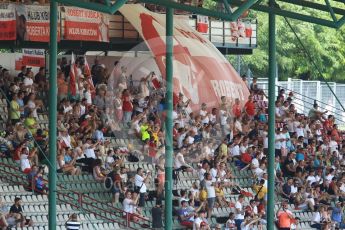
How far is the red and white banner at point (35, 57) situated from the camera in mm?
35094

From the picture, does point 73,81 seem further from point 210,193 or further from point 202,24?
point 202,24

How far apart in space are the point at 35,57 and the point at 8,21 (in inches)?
147

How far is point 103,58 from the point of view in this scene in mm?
36656

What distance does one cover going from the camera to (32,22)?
31.8m

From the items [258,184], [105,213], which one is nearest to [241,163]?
[258,184]

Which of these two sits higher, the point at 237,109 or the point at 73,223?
the point at 237,109

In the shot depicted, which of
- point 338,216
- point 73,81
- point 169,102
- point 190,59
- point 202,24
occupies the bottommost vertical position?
point 338,216

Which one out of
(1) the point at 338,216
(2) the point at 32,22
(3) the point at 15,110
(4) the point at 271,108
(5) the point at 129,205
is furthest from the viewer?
(1) the point at 338,216

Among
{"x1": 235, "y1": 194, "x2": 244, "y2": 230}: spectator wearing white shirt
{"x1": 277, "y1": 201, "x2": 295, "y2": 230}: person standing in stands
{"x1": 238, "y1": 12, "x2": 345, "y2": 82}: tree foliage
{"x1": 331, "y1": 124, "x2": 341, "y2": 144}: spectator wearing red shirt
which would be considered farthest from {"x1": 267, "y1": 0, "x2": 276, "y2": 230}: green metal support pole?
{"x1": 238, "y1": 12, "x2": 345, "y2": 82}: tree foliage

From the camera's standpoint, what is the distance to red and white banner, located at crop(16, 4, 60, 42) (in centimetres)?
3166

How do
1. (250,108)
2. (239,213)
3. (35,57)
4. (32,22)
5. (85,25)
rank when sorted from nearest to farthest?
(239,213), (32,22), (85,25), (35,57), (250,108)

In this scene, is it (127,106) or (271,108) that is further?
(127,106)

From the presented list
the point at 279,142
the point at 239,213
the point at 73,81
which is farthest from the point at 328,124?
the point at 73,81

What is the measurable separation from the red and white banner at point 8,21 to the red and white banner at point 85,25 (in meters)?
1.71
